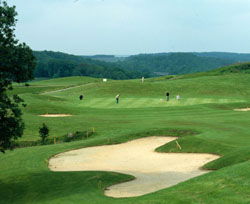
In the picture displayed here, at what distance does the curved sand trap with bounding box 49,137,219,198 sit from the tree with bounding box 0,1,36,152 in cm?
675

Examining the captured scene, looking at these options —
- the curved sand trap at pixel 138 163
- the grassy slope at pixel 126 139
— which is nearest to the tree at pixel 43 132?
the grassy slope at pixel 126 139

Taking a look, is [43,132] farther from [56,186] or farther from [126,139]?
[56,186]

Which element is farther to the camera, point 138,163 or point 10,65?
point 138,163

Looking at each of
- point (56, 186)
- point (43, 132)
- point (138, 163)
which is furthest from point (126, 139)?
point (56, 186)

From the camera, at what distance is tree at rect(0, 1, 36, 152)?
78.8 feet

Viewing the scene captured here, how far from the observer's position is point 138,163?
3177 cm

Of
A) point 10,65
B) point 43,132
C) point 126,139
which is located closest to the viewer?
point 10,65

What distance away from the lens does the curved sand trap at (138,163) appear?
966 inches

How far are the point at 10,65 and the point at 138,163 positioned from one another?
1238 cm

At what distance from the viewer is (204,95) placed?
87438 mm

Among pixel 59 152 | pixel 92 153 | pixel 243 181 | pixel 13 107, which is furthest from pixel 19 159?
pixel 243 181

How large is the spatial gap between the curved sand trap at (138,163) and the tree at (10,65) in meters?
6.75

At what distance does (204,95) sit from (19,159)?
58.3 meters

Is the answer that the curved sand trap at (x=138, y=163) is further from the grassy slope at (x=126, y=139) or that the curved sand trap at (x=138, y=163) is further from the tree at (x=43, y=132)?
the tree at (x=43, y=132)
